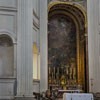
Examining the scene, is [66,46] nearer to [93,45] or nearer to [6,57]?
[93,45]

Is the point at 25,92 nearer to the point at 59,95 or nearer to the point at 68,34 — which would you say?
the point at 59,95

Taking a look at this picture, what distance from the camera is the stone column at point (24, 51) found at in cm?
1674

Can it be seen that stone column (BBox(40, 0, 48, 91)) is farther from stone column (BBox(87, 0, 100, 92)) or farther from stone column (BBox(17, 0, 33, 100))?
stone column (BBox(17, 0, 33, 100))

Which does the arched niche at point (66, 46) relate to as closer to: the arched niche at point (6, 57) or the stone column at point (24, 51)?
the stone column at point (24, 51)

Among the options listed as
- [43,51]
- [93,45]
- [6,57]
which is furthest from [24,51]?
[93,45]

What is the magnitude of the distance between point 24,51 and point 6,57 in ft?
3.41

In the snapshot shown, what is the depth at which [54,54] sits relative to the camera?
2483 centimetres

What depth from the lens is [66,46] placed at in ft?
82.6

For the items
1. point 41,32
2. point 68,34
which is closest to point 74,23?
point 68,34

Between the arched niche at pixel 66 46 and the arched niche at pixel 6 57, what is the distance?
6894 millimetres

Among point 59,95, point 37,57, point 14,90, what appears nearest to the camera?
point 14,90

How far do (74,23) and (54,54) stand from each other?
9.44ft

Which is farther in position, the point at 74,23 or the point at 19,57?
the point at 74,23

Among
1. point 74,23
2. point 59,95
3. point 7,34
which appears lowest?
point 59,95
